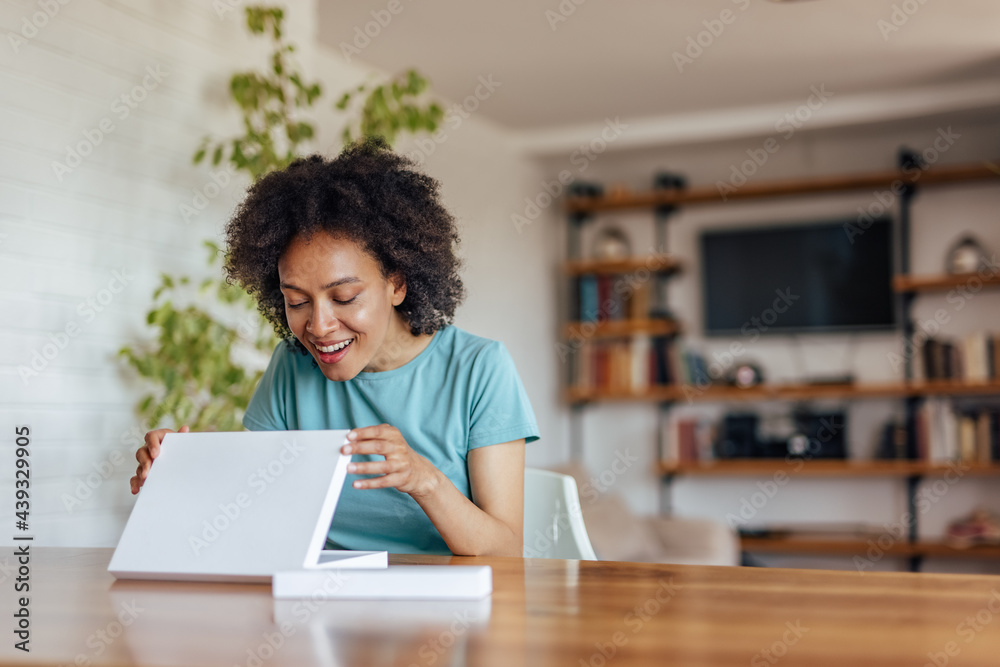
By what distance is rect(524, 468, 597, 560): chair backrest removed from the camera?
159 cm

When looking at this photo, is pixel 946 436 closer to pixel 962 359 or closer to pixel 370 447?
pixel 962 359

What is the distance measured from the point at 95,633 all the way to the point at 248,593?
0.20 meters

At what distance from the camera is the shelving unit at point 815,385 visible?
4.82m

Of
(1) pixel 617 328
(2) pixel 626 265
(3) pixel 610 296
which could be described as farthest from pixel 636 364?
(2) pixel 626 265

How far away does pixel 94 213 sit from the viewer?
2.44 meters

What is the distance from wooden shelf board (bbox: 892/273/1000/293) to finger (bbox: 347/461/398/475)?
4.35m

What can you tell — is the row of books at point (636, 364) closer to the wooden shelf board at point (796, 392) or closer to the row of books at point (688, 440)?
the wooden shelf board at point (796, 392)

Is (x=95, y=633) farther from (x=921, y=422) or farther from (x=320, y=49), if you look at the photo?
(x=921, y=422)

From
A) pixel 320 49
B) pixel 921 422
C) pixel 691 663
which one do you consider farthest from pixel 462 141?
pixel 691 663

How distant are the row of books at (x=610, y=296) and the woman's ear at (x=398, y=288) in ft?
13.0

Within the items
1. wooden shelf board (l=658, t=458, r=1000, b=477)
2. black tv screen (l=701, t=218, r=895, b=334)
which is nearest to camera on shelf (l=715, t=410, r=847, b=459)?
wooden shelf board (l=658, t=458, r=1000, b=477)

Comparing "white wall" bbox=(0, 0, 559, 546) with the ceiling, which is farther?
the ceiling

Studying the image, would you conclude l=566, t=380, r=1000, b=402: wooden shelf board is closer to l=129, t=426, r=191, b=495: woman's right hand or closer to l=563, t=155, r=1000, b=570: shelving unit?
l=563, t=155, r=1000, b=570: shelving unit

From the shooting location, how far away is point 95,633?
83 centimetres
